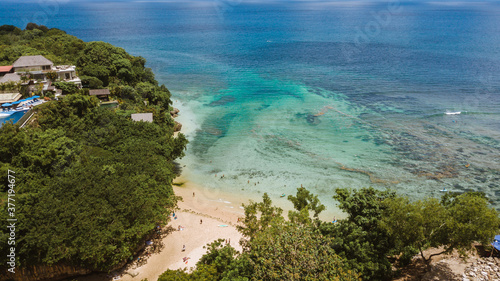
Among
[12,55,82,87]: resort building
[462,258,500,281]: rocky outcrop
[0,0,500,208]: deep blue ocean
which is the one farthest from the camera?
[12,55,82,87]: resort building

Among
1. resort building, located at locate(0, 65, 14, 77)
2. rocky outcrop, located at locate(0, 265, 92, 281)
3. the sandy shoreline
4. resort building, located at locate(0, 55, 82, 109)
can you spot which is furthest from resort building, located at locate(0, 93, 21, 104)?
rocky outcrop, located at locate(0, 265, 92, 281)

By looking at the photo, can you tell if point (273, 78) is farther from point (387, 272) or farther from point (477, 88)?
point (387, 272)

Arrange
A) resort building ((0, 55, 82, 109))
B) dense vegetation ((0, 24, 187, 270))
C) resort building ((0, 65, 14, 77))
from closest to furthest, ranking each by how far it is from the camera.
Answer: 1. dense vegetation ((0, 24, 187, 270))
2. resort building ((0, 55, 82, 109))
3. resort building ((0, 65, 14, 77))

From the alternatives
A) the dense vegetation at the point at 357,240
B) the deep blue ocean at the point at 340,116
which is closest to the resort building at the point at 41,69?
the deep blue ocean at the point at 340,116

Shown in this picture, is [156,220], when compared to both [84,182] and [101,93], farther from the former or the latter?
[101,93]

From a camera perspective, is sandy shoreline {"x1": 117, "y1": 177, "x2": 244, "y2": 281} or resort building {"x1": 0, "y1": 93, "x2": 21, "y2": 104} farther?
resort building {"x1": 0, "y1": 93, "x2": 21, "y2": 104}

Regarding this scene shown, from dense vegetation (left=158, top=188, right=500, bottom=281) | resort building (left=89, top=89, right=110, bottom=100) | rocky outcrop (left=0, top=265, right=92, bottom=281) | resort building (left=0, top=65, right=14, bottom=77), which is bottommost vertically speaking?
rocky outcrop (left=0, top=265, right=92, bottom=281)

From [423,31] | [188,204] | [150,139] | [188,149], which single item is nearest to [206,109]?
[188,149]

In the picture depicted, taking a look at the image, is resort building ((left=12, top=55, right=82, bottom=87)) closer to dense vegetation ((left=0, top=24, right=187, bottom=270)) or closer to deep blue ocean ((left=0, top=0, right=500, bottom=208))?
dense vegetation ((left=0, top=24, right=187, bottom=270))
